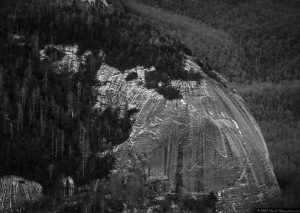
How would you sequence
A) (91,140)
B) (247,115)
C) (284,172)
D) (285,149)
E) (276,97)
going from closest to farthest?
(91,140) < (247,115) < (284,172) < (285,149) < (276,97)

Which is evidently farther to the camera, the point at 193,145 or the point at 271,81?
the point at 271,81

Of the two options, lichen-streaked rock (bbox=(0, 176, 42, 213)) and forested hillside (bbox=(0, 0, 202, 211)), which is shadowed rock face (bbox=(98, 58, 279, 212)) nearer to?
forested hillside (bbox=(0, 0, 202, 211))

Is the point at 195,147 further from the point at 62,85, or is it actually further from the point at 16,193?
the point at 16,193

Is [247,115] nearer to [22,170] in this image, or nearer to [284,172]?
[284,172]

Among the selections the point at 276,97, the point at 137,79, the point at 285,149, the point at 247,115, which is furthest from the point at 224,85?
the point at 276,97

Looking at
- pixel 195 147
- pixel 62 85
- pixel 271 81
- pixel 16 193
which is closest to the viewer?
pixel 16 193

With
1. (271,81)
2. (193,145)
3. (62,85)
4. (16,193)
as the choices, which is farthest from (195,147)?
(271,81)

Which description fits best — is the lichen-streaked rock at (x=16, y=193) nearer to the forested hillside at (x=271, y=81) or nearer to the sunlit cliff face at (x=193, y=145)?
the sunlit cliff face at (x=193, y=145)

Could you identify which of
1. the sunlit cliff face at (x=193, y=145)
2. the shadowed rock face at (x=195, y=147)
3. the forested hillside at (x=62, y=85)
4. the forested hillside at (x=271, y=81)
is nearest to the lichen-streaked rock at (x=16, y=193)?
the forested hillside at (x=62, y=85)
